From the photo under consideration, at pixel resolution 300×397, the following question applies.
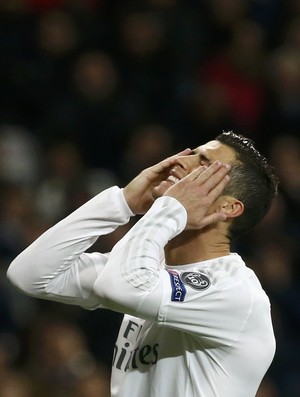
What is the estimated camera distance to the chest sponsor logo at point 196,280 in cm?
356

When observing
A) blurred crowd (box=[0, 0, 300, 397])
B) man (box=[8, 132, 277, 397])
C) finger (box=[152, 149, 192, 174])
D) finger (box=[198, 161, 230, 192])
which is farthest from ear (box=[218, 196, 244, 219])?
blurred crowd (box=[0, 0, 300, 397])

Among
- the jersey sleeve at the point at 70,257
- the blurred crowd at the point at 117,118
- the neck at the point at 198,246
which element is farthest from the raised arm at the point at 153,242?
the blurred crowd at the point at 117,118

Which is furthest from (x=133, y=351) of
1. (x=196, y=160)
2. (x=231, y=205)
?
(x=196, y=160)

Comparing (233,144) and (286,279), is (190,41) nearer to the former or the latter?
(286,279)

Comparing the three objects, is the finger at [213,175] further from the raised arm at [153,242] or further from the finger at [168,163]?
the finger at [168,163]

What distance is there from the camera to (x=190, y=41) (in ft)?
26.1

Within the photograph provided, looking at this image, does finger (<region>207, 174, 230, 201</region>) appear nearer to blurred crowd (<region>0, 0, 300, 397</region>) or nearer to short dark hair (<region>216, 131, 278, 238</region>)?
short dark hair (<region>216, 131, 278, 238</region>)

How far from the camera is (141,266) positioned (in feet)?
11.4

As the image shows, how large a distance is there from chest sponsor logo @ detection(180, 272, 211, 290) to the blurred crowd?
2.66 metres

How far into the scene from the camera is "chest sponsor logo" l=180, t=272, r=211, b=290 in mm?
3556

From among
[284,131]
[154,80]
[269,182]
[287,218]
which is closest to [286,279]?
[287,218]

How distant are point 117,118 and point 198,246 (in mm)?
3604

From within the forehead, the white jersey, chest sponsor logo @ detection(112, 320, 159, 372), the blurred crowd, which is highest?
the forehead

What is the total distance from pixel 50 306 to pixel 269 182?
9.23 ft
